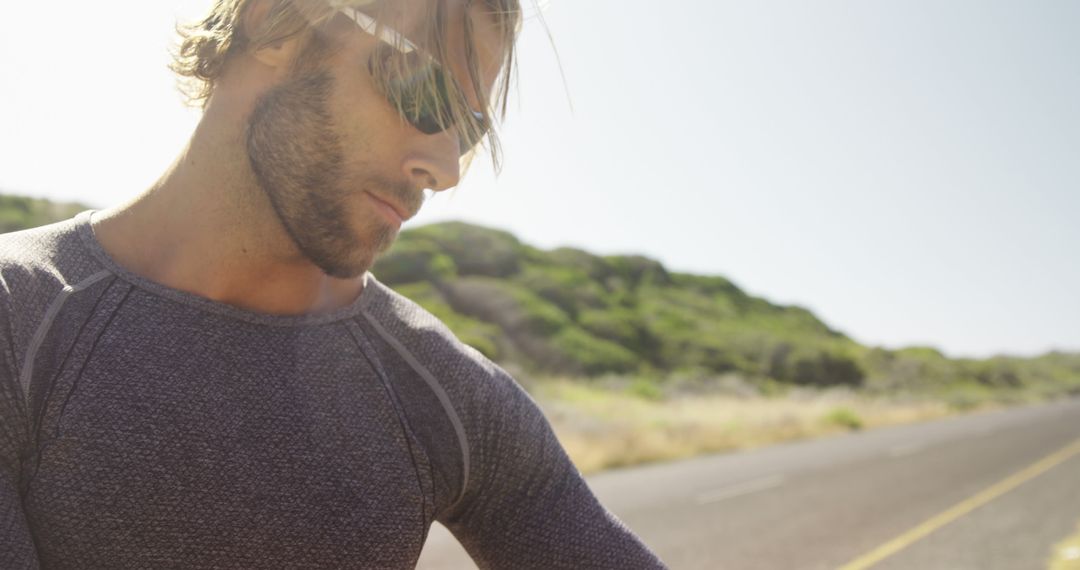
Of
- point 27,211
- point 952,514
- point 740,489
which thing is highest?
point 27,211

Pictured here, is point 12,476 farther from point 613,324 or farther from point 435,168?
point 613,324

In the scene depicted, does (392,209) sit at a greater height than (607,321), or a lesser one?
greater

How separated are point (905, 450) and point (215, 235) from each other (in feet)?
61.9

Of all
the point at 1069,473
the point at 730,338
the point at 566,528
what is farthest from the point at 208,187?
the point at 730,338

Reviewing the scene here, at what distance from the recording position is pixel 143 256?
52.5 inches

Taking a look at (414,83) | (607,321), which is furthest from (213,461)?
(607,321)

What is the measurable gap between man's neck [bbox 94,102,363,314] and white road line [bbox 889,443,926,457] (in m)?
17.5

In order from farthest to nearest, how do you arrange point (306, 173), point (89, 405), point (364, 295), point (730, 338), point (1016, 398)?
point (1016, 398) → point (730, 338) → point (364, 295) → point (306, 173) → point (89, 405)

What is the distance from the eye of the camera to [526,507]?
4.91 ft

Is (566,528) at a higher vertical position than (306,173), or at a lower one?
lower

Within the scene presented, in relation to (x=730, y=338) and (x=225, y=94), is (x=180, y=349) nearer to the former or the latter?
(x=225, y=94)

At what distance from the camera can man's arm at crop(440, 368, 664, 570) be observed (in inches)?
58.3

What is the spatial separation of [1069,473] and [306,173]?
16.4 metres

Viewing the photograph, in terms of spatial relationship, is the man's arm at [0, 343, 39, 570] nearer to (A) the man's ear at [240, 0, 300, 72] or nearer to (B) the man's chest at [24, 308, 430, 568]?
(B) the man's chest at [24, 308, 430, 568]
